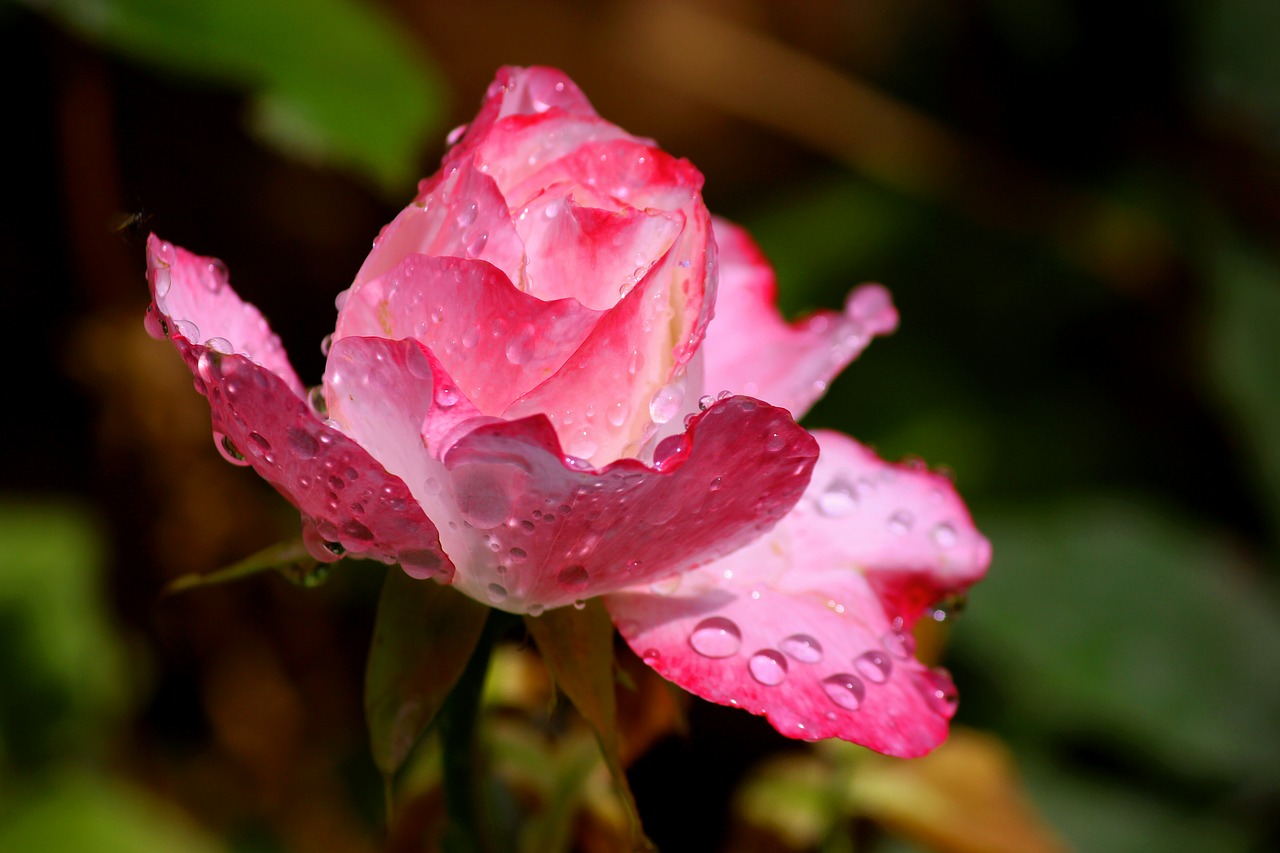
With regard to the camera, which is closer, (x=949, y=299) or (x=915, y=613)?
(x=915, y=613)

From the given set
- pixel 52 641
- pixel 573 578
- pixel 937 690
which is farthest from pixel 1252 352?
pixel 52 641

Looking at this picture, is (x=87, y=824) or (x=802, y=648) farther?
(x=87, y=824)

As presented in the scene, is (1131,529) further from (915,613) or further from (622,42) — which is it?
(622,42)

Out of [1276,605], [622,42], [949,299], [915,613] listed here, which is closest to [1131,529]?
[1276,605]

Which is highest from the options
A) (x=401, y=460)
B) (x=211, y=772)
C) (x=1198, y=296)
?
(x=401, y=460)

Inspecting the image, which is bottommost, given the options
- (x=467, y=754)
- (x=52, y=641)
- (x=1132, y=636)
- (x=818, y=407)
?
(x=52, y=641)

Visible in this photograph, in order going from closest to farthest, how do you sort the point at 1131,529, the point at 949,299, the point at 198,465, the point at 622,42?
the point at 198,465, the point at 1131,529, the point at 949,299, the point at 622,42

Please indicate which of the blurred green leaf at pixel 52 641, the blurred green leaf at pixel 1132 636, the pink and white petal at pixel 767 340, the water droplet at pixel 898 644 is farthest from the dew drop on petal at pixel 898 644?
the blurred green leaf at pixel 52 641

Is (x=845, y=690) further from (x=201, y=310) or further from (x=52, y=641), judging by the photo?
(x=52, y=641)
